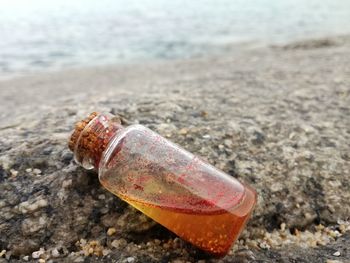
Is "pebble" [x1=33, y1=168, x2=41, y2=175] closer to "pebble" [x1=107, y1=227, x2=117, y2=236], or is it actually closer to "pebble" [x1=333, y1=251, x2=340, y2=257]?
"pebble" [x1=107, y1=227, x2=117, y2=236]

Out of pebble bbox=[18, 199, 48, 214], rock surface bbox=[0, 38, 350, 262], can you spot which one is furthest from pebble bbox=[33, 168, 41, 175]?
pebble bbox=[18, 199, 48, 214]

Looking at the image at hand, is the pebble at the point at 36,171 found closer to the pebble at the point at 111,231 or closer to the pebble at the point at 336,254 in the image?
the pebble at the point at 111,231

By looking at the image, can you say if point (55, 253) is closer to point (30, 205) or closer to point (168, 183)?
point (30, 205)

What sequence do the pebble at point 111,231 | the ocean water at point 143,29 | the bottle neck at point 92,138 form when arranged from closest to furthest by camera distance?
1. the bottle neck at point 92,138
2. the pebble at point 111,231
3. the ocean water at point 143,29

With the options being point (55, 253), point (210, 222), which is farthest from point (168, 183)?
point (55, 253)

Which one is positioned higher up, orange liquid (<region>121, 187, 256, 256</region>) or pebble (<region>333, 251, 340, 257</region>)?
orange liquid (<region>121, 187, 256, 256</region>)

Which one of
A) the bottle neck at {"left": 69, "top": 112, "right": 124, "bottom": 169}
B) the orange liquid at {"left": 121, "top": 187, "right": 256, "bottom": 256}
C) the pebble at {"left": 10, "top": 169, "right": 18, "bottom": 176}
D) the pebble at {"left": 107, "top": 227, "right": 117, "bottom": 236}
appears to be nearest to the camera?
the orange liquid at {"left": 121, "top": 187, "right": 256, "bottom": 256}

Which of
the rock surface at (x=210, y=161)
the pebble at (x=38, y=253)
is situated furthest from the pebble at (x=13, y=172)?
the pebble at (x=38, y=253)
